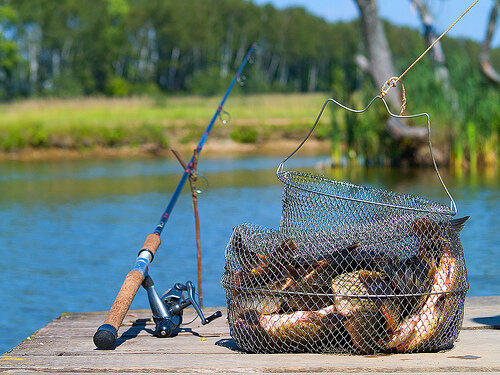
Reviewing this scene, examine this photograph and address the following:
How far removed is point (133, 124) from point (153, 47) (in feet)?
143

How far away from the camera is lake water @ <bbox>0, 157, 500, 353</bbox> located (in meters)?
9.12

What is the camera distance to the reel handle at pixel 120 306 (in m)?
4.42

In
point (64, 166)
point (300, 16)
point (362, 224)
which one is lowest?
point (64, 166)

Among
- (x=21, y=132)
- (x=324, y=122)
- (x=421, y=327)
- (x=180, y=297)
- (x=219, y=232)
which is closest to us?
(x=421, y=327)

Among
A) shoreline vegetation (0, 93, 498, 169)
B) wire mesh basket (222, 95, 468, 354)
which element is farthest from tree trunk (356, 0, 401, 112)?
wire mesh basket (222, 95, 468, 354)

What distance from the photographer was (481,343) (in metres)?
4.36

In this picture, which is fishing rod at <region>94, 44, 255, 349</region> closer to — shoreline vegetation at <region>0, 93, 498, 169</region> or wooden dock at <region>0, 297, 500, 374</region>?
wooden dock at <region>0, 297, 500, 374</region>

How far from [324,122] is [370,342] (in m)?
33.3

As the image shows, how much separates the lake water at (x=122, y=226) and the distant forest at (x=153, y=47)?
35.8 meters

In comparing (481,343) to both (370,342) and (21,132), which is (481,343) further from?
(21,132)

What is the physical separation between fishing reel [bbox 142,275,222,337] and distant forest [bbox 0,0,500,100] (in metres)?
52.2

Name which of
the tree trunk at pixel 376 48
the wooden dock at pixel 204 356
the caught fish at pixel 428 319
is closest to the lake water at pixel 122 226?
the wooden dock at pixel 204 356

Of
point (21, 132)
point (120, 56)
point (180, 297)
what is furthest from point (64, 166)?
point (120, 56)

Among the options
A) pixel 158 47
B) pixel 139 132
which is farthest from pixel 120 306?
pixel 158 47
